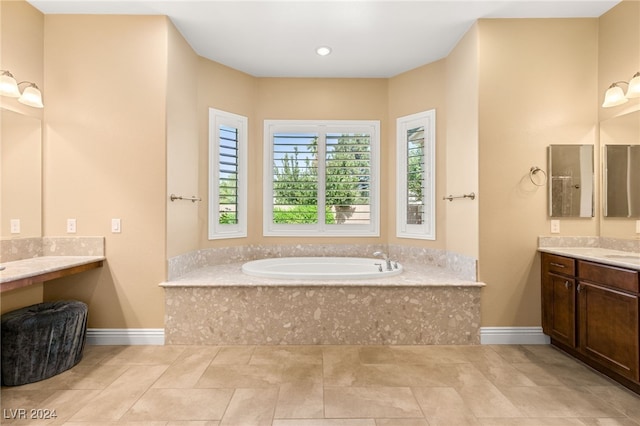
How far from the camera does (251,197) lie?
3895 mm

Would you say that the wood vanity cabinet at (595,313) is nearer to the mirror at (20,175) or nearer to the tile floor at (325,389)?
the tile floor at (325,389)

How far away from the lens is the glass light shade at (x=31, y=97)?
2.41 m

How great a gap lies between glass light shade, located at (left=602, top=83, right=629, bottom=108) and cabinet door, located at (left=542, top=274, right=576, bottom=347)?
1.47 m

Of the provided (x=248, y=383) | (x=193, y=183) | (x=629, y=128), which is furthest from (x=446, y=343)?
(x=193, y=183)

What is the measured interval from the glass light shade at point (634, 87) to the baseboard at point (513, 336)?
2.05 metres

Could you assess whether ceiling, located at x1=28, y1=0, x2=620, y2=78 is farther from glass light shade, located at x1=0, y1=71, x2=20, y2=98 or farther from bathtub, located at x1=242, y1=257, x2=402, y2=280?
bathtub, located at x1=242, y1=257, x2=402, y2=280

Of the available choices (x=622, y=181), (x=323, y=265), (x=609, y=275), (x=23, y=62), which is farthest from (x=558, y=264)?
(x=23, y=62)

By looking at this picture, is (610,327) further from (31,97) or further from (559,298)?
(31,97)

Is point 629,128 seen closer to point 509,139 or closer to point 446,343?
point 509,139

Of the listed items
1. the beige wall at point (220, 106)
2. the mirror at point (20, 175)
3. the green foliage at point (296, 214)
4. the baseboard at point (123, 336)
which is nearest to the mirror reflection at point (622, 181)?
the green foliage at point (296, 214)

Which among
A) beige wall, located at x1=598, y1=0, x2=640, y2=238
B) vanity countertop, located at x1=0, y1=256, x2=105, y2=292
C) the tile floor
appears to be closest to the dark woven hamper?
the tile floor

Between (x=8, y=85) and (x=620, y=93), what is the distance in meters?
4.71

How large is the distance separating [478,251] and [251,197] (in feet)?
8.47

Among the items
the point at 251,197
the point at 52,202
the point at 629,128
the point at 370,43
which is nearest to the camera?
the point at 629,128
